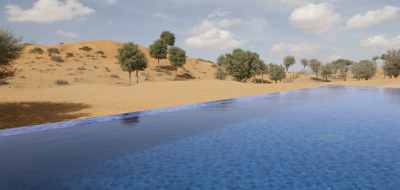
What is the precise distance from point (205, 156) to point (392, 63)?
105 metres

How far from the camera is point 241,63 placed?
8156 centimetres

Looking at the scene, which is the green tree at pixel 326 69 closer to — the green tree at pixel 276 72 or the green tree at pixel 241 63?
the green tree at pixel 276 72

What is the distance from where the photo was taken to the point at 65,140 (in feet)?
46.9

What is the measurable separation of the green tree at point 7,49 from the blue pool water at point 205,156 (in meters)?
8.36

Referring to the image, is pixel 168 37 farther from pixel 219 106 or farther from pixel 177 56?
pixel 219 106

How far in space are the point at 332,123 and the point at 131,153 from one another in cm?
1308

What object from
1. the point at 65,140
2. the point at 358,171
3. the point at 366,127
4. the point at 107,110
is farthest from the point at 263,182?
the point at 107,110

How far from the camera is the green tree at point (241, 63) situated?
267 feet

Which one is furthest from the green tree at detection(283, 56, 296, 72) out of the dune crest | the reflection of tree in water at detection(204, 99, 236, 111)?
the reflection of tree in water at detection(204, 99, 236, 111)

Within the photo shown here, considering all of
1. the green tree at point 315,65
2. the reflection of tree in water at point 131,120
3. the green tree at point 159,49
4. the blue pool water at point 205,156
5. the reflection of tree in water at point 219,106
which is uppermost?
the green tree at point 159,49

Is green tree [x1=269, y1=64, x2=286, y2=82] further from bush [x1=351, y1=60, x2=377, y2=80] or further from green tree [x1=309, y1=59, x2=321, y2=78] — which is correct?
green tree [x1=309, y1=59, x2=321, y2=78]

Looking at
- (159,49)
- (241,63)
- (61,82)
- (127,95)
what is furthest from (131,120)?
(159,49)

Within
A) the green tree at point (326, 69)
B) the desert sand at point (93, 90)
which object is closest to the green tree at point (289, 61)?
the green tree at point (326, 69)

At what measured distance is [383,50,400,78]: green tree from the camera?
9425 centimetres
